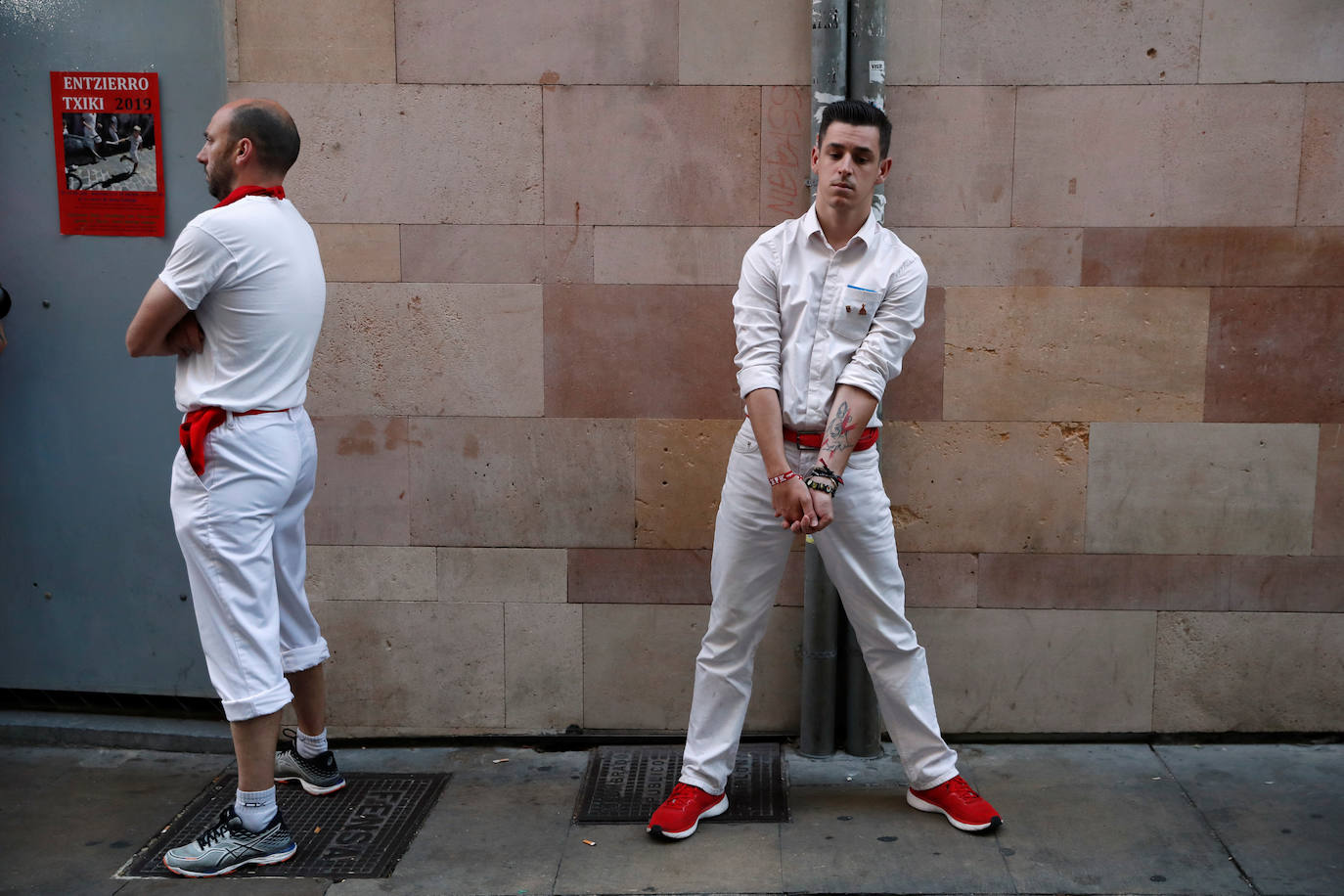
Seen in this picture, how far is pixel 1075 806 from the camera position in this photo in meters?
4.07

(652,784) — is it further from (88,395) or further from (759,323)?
(88,395)

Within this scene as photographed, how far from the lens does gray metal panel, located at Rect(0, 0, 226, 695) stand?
4520 mm

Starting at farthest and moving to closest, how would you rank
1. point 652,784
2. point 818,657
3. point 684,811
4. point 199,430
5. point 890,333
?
point 818,657 → point 652,784 → point 684,811 → point 890,333 → point 199,430

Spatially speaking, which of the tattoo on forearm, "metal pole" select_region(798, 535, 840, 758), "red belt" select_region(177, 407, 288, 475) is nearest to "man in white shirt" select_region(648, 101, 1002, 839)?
the tattoo on forearm

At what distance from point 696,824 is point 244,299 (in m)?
2.19

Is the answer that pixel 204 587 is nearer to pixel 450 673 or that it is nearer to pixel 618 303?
pixel 450 673

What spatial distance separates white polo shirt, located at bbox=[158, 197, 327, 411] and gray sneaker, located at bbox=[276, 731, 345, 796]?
1.35 meters

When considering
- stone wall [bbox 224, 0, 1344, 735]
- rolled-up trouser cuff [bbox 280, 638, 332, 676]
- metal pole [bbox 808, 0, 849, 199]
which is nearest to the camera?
rolled-up trouser cuff [bbox 280, 638, 332, 676]

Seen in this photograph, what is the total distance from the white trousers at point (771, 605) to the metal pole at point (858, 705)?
1.41 ft

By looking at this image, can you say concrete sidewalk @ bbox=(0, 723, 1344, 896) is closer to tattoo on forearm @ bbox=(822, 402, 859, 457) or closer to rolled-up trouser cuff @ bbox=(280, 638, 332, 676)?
rolled-up trouser cuff @ bbox=(280, 638, 332, 676)

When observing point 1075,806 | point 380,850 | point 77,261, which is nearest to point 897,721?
point 1075,806

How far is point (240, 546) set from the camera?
3621mm

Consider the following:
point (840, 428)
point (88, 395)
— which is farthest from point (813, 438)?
point (88, 395)

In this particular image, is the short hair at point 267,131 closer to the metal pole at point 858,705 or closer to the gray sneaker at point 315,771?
the gray sneaker at point 315,771
